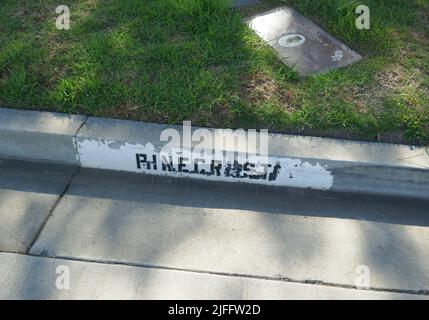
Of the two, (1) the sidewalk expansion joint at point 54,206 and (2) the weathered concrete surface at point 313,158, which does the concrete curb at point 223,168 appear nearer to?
(2) the weathered concrete surface at point 313,158

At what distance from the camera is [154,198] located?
2.95 m

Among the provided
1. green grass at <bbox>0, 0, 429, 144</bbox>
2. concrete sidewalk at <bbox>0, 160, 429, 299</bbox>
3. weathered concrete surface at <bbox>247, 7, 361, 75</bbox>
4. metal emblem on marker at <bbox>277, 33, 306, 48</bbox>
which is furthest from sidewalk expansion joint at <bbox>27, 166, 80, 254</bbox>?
metal emblem on marker at <bbox>277, 33, 306, 48</bbox>

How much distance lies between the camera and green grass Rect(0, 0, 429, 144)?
3176mm

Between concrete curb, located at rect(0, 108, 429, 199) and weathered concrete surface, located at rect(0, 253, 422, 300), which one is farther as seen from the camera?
concrete curb, located at rect(0, 108, 429, 199)

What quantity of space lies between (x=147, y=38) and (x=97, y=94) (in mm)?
747

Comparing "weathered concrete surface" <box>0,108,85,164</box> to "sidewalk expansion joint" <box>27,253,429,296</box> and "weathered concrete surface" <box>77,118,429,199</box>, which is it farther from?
"sidewalk expansion joint" <box>27,253,429,296</box>

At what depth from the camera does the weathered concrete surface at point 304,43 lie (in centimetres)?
360

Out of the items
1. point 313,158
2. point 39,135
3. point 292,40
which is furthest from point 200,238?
point 292,40

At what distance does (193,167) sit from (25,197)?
108cm

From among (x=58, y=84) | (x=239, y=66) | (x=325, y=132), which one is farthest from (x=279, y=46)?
(x=58, y=84)

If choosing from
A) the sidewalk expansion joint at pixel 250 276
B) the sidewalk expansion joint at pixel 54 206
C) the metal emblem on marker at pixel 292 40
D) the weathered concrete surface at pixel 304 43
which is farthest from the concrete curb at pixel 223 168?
the metal emblem on marker at pixel 292 40

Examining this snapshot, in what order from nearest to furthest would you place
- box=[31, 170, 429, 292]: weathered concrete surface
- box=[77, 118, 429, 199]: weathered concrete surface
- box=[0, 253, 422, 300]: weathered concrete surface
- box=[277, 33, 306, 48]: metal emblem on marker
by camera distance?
box=[0, 253, 422, 300]: weathered concrete surface
box=[31, 170, 429, 292]: weathered concrete surface
box=[77, 118, 429, 199]: weathered concrete surface
box=[277, 33, 306, 48]: metal emblem on marker

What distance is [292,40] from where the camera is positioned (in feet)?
12.5

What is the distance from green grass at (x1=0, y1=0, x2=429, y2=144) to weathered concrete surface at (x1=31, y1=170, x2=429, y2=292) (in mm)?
483
